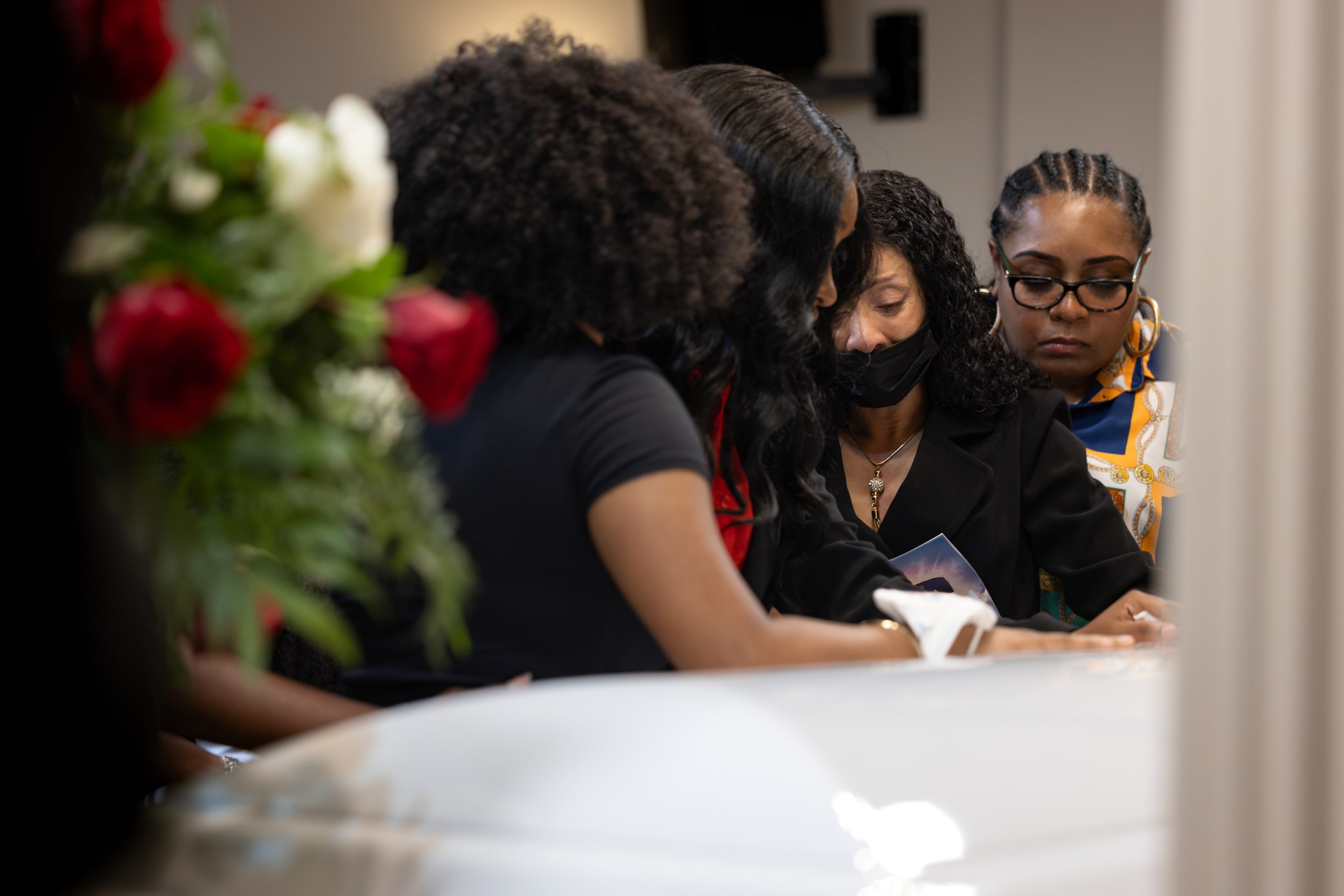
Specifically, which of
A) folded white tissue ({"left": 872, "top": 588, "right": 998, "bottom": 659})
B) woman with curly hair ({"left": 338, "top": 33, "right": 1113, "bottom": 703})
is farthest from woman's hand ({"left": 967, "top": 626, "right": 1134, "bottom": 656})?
woman with curly hair ({"left": 338, "top": 33, "right": 1113, "bottom": 703})

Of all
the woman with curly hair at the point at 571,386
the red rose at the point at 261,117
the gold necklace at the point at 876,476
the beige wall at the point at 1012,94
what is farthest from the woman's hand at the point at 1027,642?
the beige wall at the point at 1012,94

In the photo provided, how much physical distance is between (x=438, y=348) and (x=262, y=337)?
0.31 ft

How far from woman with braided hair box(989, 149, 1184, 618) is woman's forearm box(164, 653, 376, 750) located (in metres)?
1.52

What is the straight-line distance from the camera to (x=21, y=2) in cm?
64

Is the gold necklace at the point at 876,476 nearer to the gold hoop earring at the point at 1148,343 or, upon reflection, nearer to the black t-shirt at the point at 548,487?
the gold hoop earring at the point at 1148,343

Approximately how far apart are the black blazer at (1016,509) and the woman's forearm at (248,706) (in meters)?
1.06

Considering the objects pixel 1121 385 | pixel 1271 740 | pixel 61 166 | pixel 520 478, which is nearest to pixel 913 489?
pixel 1121 385

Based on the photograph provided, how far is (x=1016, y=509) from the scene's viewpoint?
6.64 feet

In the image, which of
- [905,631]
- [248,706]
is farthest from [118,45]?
[905,631]

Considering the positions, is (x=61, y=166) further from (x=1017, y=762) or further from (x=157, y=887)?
(x=1017, y=762)

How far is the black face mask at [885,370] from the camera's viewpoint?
6.75 feet

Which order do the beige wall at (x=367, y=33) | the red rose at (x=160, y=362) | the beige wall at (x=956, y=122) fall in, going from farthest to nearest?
the beige wall at (x=956, y=122) < the beige wall at (x=367, y=33) < the red rose at (x=160, y=362)

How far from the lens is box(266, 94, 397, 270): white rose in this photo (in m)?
0.68

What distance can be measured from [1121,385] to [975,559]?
22.4 inches
